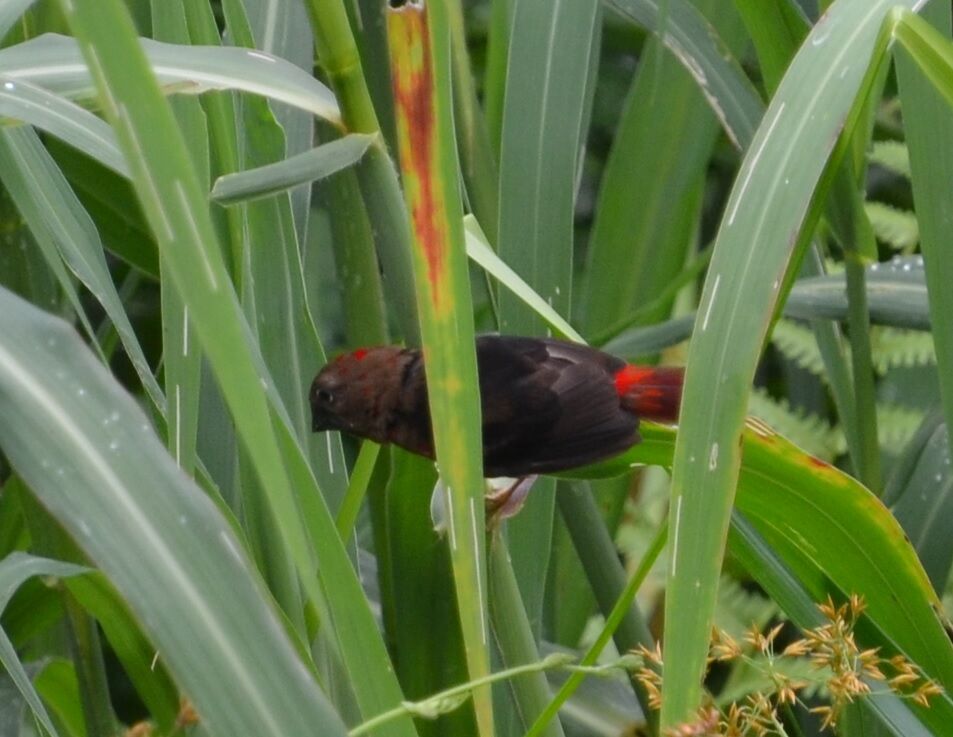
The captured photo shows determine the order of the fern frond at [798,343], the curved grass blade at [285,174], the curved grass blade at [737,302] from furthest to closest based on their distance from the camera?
the fern frond at [798,343], the curved grass blade at [285,174], the curved grass blade at [737,302]

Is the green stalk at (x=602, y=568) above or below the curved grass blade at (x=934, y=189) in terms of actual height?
below

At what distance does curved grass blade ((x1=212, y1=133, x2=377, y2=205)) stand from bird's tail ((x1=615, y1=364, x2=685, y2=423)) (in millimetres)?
612

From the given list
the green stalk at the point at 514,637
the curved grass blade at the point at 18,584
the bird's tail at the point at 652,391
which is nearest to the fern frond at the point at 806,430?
the bird's tail at the point at 652,391

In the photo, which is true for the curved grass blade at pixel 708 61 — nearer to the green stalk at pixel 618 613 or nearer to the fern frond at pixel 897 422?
the green stalk at pixel 618 613

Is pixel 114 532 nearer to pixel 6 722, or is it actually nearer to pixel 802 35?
pixel 6 722

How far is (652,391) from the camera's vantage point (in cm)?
129

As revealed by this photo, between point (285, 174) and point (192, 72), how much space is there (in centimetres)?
10

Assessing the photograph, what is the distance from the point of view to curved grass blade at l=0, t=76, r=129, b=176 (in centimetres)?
71

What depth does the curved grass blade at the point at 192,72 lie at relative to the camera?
0.73 metres

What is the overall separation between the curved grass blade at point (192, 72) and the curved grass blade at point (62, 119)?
0.02 meters

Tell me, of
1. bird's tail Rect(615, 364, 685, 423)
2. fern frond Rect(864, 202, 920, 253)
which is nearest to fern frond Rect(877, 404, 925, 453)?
fern frond Rect(864, 202, 920, 253)

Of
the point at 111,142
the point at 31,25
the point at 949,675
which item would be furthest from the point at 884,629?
the point at 31,25

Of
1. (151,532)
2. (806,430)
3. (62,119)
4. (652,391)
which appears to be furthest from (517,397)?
(151,532)

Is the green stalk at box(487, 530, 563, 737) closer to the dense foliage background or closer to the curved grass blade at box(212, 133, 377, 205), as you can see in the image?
the dense foliage background
